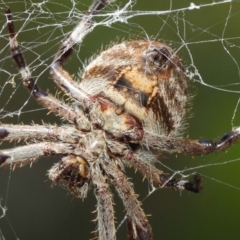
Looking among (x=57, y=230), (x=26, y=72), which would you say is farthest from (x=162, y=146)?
(x=57, y=230)

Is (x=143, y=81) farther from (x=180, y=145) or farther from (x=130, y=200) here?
(x=130, y=200)

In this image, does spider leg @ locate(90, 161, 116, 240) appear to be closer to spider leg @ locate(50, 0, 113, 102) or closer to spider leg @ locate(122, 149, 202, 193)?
spider leg @ locate(122, 149, 202, 193)

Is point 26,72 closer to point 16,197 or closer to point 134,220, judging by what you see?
point 134,220

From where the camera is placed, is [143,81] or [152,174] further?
[152,174]

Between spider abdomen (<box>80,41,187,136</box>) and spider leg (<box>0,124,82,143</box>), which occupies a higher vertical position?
spider abdomen (<box>80,41,187,136</box>)

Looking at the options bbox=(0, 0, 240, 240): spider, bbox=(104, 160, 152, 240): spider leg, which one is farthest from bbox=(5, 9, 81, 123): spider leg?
bbox=(104, 160, 152, 240): spider leg

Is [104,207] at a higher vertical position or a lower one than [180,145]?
lower

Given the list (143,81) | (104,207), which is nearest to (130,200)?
(104,207)
